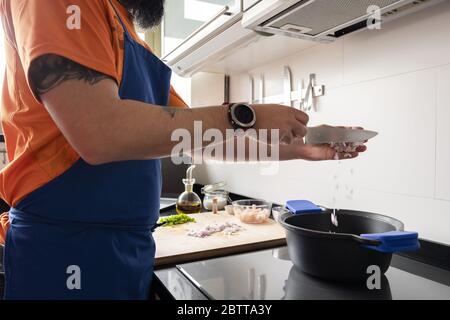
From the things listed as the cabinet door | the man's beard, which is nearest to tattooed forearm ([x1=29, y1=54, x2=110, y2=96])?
the man's beard

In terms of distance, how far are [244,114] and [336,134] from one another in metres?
0.23

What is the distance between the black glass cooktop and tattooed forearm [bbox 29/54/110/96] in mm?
393

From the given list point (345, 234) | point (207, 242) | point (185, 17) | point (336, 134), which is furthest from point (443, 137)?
point (185, 17)

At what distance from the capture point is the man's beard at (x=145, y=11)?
654 millimetres

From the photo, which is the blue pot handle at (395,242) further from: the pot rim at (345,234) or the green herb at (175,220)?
the green herb at (175,220)

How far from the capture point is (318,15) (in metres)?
0.70

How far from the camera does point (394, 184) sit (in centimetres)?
81

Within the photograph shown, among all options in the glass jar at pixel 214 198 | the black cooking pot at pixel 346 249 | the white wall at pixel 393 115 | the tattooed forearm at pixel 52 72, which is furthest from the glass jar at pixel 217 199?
the tattooed forearm at pixel 52 72

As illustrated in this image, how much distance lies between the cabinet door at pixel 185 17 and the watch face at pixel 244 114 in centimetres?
43

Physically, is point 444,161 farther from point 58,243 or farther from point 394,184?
point 58,243

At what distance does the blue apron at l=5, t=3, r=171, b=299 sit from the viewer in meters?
0.53

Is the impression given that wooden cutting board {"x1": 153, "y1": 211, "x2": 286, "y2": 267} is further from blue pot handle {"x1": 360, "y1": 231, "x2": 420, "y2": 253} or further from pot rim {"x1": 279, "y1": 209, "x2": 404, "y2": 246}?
blue pot handle {"x1": 360, "y1": 231, "x2": 420, "y2": 253}
